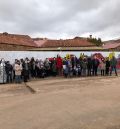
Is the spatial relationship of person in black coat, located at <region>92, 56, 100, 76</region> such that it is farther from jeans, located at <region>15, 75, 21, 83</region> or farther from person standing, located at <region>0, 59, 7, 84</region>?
person standing, located at <region>0, 59, 7, 84</region>

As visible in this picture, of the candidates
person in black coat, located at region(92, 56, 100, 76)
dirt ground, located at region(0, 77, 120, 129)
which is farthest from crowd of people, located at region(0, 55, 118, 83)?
dirt ground, located at region(0, 77, 120, 129)

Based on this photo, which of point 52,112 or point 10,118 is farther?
point 52,112

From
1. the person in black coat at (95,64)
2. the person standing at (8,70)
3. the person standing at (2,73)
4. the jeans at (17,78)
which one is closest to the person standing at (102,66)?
the person in black coat at (95,64)

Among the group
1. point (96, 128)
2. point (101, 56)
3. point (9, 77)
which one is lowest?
point (96, 128)

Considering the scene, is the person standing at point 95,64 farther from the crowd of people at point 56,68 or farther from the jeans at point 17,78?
the jeans at point 17,78

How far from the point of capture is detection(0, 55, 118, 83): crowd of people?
17.9 meters

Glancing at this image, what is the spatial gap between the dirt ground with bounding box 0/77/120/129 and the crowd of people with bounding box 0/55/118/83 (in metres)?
2.34

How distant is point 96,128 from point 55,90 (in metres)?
7.32

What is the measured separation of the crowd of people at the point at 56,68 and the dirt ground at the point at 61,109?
2.34 m

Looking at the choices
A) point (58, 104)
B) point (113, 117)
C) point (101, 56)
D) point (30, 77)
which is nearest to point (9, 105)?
point (58, 104)

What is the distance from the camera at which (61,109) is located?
10445mm

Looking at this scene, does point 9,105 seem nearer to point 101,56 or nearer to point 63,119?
point 63,119

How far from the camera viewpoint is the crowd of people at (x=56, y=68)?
1791 cm

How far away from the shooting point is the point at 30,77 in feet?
65.4
